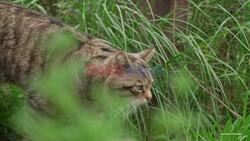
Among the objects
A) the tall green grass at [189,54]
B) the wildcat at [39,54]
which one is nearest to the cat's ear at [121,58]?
the wildcat at [39,54]

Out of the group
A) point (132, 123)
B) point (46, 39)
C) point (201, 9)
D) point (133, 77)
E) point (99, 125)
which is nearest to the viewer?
point (99, 125)

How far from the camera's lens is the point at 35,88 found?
284 cm

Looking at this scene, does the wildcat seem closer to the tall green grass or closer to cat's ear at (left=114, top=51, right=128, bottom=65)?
cat's ear at (left=114, top=51, right=128, bottom=65)

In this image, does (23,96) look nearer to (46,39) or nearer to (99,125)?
(46,39)

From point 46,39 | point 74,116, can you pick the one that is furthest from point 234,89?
point 74,116

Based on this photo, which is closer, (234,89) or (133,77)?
(133,77)

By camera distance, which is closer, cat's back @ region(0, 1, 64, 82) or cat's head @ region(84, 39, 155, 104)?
cat's head @ region(84, 39, 155, 104)

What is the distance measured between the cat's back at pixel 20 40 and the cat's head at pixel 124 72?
41 cm

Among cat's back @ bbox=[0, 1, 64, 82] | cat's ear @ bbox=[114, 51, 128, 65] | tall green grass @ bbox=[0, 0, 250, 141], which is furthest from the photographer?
tall green grass @ bbox=[0, 0, 250, 141]

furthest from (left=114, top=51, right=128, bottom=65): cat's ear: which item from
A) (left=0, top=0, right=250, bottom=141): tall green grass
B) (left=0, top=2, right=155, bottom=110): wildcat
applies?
(left=0, top=0, right=250, bottom=141): tall green grass

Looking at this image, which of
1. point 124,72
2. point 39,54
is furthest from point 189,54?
point 39,54

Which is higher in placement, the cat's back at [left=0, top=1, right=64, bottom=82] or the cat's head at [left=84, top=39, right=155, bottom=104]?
the cat's back at [left=0, top=1, right=64, bottom=82]

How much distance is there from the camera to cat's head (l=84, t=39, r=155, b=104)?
2754mm

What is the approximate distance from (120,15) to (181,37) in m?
0.54
